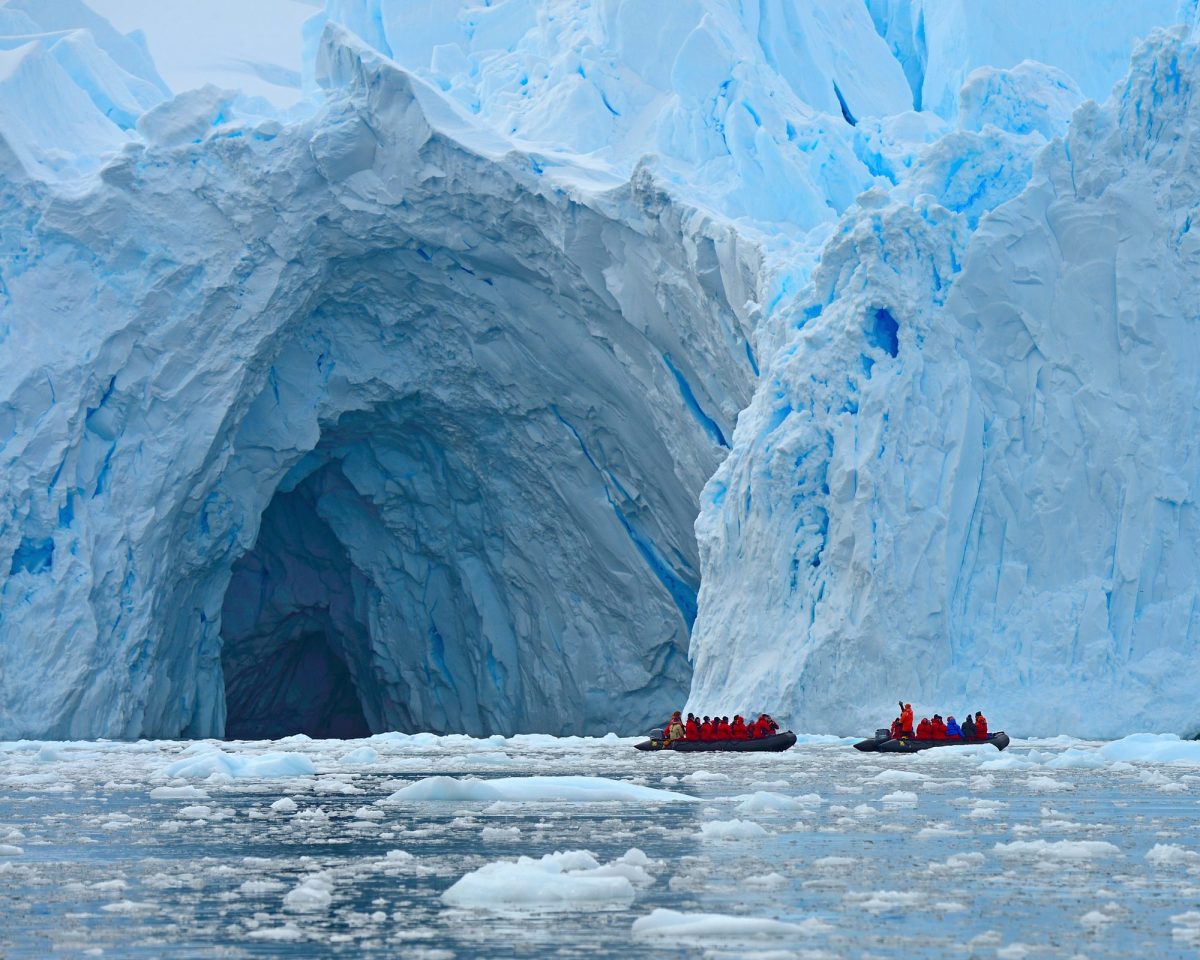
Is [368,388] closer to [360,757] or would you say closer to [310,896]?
[360,757]

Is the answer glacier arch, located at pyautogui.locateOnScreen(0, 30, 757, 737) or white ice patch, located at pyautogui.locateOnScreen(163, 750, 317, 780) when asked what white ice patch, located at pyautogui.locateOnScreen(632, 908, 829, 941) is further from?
glacier arch, located at pyautogui.locateOnScreen(0, 30, 757, 737)

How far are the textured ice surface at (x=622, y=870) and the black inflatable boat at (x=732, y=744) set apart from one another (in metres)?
4.54

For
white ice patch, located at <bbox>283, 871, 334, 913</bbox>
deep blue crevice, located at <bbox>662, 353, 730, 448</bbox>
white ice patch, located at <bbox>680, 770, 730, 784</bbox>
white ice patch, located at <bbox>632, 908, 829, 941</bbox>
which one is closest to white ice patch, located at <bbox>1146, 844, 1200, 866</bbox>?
white ice patch, located at <bbox>632, 908, 829, 941</bbox>

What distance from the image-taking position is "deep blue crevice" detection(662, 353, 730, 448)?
86.7 ft

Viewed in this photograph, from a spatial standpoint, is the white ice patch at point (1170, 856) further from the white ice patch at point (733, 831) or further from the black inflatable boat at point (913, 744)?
the black inflatable boat at point (913, 744)

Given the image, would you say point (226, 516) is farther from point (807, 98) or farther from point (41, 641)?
point (807, 98)

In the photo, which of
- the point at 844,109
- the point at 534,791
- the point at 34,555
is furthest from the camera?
the point at 844,109

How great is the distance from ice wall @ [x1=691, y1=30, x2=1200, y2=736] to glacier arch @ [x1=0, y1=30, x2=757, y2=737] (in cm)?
266

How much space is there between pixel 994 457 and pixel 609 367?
7856mm

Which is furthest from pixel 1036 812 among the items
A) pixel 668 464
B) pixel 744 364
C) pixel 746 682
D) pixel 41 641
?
pixel 41 641

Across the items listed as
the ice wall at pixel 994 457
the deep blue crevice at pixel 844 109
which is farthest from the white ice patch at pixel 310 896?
the deep blue crevice at pixel 844 109

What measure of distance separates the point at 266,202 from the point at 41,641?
26.2ft

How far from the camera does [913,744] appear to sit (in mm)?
18422

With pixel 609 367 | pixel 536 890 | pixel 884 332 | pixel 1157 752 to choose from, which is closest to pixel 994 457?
pixel 884 332
